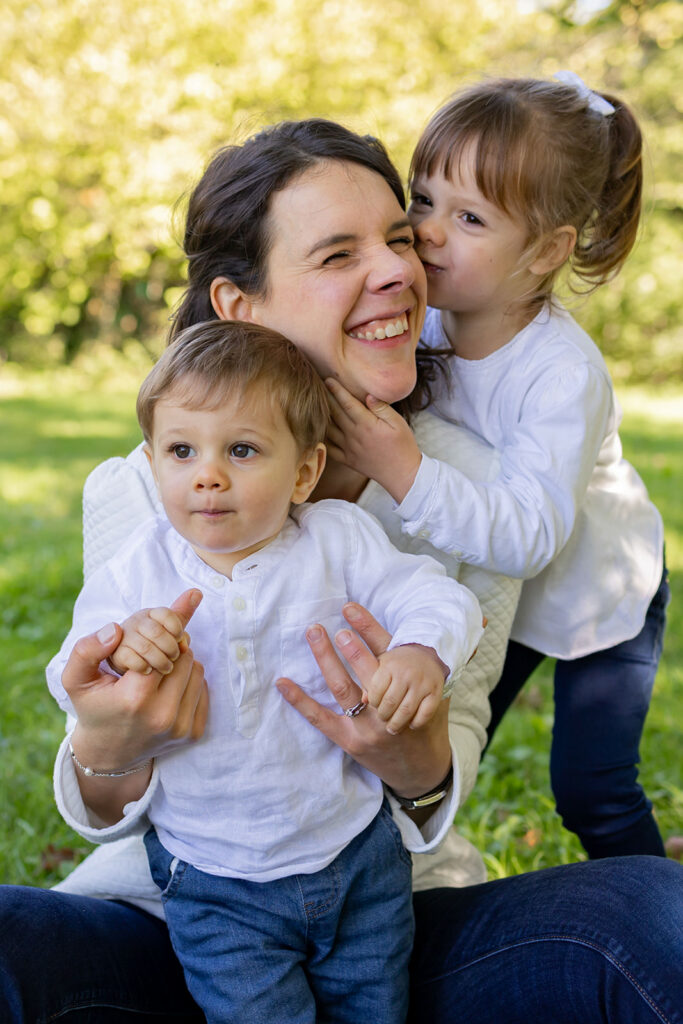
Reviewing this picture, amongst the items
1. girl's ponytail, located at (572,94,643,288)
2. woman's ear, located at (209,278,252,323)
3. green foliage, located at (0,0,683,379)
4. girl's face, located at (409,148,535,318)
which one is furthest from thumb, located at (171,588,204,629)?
green foliage, located at (0,0,683,379)

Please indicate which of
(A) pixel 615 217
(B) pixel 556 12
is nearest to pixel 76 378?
(B) pixel 556 12

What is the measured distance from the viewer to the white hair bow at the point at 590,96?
260 cm

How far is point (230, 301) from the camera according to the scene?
6.95 ft

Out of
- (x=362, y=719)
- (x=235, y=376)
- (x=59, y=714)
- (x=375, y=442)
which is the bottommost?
(x=59, y=714)

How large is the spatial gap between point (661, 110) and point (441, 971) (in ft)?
44.5

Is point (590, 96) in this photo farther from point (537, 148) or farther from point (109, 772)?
point (109, 772)

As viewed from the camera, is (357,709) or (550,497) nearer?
(357,709)

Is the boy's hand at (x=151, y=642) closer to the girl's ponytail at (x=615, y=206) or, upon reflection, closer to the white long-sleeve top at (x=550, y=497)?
the white long-sleeve top at (x=550, y=497)

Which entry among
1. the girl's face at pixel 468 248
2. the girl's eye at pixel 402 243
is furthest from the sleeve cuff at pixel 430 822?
the girl's face at pixel 468 248

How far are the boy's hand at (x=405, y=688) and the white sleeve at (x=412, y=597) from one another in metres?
0.04

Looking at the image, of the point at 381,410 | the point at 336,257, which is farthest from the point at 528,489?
the point at 336,257

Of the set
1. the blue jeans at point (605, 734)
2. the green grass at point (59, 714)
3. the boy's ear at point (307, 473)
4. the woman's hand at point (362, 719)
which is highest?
the boy's ear at point (307, 473)

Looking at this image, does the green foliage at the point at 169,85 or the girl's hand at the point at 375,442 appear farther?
the green foliage at the point at 169,85

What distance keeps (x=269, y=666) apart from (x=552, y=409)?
2.92 feet
